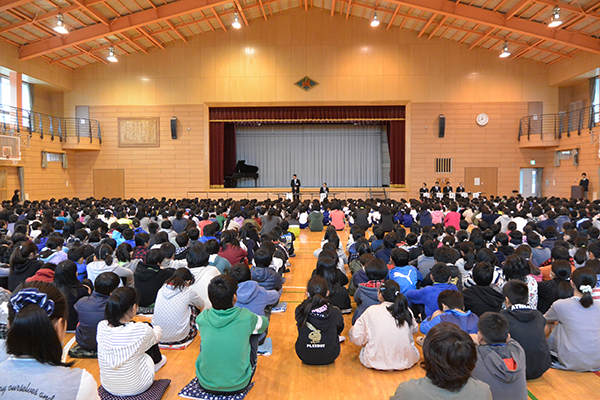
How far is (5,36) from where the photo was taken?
17.4 meters

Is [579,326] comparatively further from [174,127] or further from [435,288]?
[174,127]

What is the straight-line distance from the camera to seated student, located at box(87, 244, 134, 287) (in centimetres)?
507

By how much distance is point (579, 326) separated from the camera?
3.75m

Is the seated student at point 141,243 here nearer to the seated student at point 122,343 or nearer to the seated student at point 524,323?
the seated student at point 122,343

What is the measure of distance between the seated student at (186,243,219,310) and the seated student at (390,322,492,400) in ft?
11.2

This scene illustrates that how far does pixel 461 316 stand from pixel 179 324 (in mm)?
2976

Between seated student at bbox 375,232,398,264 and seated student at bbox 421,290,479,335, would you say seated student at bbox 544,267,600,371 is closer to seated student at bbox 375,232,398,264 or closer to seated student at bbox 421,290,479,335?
seated student at bbox 421,290,479,335

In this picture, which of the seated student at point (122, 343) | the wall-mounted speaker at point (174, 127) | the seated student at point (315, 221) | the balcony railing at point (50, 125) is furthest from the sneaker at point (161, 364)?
the wall-mounted speaker at point (174, 127)

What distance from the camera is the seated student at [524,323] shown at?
3.49 m

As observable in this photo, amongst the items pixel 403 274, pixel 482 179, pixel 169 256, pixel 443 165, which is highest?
pixel 443 165

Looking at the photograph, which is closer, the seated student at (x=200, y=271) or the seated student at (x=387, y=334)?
the seated student at (x=387, y=334)

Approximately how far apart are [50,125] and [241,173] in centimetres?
1065

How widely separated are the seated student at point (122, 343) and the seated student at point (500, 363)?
8.20 ft

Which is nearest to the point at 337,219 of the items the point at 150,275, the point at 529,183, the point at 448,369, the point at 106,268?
the point at 150,275
